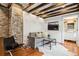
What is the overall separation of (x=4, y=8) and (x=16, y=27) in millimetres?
382

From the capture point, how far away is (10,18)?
1946 millimetres

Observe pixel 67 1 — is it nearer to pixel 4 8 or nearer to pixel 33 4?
pixel 33 4

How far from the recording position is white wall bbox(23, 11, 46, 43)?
2.01 meters

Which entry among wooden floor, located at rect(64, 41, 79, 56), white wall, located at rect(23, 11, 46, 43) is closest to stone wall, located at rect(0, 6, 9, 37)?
white wall, located at rect(23, 11, 46, 43)

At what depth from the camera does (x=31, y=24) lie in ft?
6.65

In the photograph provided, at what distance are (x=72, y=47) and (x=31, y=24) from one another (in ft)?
2.74

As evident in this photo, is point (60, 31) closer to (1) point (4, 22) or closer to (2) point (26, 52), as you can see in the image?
(2) point (26, 52)

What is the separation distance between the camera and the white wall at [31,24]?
2.01m

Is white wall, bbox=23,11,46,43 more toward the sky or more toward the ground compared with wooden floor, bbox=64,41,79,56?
more toward the sky

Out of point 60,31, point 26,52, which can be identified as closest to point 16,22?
point 26,52

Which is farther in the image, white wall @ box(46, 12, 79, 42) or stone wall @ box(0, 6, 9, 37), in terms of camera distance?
white wall @ box(46, 12, 79, 42)

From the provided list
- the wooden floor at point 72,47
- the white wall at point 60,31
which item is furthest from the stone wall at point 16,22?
the wooden floor at point 72,47

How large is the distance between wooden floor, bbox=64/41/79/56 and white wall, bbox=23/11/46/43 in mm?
506

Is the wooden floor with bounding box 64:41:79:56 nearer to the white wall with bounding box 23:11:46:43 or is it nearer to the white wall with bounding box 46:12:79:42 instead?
the white wall with bounding box 46:12:79:42
